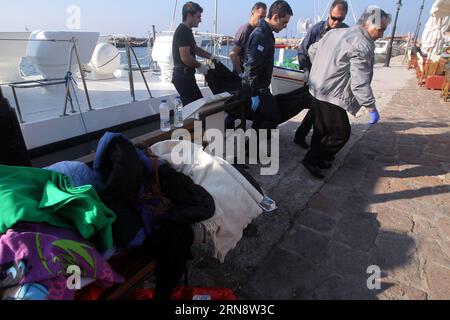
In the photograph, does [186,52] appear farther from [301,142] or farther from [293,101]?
[301,142]

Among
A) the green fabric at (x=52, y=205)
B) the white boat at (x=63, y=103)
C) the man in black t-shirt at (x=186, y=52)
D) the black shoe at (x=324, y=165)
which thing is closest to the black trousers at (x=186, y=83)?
the man in black t-shirt at (x=186, y=52)

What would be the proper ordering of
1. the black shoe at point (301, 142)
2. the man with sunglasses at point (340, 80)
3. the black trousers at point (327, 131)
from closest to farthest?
the man with sunglasses at point (340, 80)
the black trousers at point (327, 131)
the black shoe at point (301, 142)

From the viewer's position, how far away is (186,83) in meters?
3.90

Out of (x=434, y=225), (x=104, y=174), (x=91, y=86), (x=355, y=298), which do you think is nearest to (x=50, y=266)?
(x=104, y=174)

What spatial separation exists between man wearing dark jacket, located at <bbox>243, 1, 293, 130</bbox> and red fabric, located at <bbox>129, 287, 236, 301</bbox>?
237 centimetres

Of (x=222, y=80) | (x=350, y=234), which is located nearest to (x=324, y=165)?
(x=350, y=234)

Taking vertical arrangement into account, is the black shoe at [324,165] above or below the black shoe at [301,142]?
below

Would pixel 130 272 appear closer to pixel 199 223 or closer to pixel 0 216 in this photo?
pixel 199 223

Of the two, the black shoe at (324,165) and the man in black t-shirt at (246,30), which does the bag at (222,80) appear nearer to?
the man in black t-shirt at (246,30)

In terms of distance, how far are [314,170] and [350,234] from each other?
1100mm

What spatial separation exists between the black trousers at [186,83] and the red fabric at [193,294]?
9.28 feet

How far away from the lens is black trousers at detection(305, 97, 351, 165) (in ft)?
10.2

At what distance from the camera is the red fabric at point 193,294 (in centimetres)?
162

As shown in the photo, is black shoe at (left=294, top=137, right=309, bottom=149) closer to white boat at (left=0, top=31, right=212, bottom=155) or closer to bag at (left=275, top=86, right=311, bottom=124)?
bag at (left=275, top=86, right=311, bottom=124)
